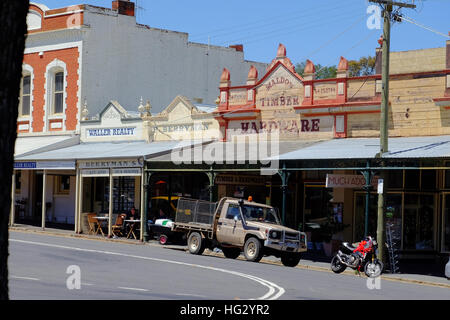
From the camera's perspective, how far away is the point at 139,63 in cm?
3991

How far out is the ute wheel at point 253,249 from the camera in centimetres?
2258

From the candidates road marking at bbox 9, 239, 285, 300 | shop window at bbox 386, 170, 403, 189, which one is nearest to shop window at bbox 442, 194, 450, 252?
shop window at bbox 386, 170, 403, 189

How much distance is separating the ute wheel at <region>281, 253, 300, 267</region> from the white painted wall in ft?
59.7

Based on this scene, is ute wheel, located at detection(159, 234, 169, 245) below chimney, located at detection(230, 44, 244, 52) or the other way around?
below

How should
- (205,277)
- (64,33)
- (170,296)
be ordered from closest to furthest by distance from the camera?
(170,296), (205,277), (64,33)

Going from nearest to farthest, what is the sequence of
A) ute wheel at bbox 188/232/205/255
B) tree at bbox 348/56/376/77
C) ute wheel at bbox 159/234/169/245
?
ute wheel at bbox 188/232/205/255 < ute wheel at bbox 159/234/169/245 < tree at bbox 348/56/376/77

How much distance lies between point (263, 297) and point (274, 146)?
14.3 metres

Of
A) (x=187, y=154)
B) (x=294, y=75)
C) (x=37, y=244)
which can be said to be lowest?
(x=37, y=244)

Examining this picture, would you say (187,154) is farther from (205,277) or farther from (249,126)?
(205,277)

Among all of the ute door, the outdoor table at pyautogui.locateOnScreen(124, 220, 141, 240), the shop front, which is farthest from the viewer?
the shop front

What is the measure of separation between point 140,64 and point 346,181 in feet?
59.8

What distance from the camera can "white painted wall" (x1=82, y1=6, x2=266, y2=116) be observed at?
3812 centimetres

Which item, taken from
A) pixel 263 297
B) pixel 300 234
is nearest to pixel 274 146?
pixel 300 234

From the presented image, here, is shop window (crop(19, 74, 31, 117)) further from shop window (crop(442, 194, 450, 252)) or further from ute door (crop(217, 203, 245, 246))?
shop window (crop(442, 194, 450, 252))
